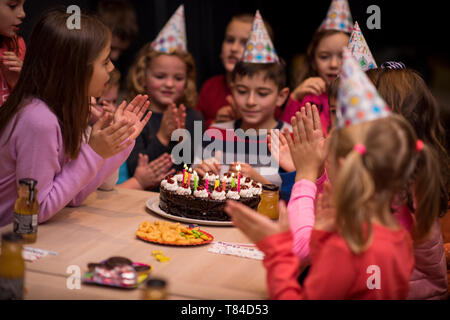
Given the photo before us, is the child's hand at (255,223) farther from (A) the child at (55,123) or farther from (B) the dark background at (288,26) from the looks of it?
(B) the dark background at (288,26)

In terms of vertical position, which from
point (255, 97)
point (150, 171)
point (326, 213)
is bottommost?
point (150, 171)

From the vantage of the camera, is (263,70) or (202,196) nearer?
(202,196)

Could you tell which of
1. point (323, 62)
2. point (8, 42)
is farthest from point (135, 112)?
point (323, 62)

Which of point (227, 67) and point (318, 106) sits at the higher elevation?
point (227, 67)

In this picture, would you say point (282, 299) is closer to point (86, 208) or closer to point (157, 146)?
point (86, 208)

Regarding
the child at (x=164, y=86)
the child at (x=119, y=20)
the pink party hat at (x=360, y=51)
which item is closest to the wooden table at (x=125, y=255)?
the pink party hat at (x=360, y=51)

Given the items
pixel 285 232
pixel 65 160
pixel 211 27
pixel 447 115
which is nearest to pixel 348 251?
pixel 285 232

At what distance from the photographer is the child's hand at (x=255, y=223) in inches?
56.9

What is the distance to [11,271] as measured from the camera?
1.39 m

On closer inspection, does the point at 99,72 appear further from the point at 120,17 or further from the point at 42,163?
the point at 120,17

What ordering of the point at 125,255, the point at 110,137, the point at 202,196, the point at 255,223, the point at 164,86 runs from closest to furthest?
the point at 255,223 → the point at 125,255 → the point at 110,137 → the point at 202,196 → the point at 164,86

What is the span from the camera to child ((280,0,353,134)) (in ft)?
11.4

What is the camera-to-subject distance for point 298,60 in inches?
205

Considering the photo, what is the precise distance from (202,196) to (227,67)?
214 cm
